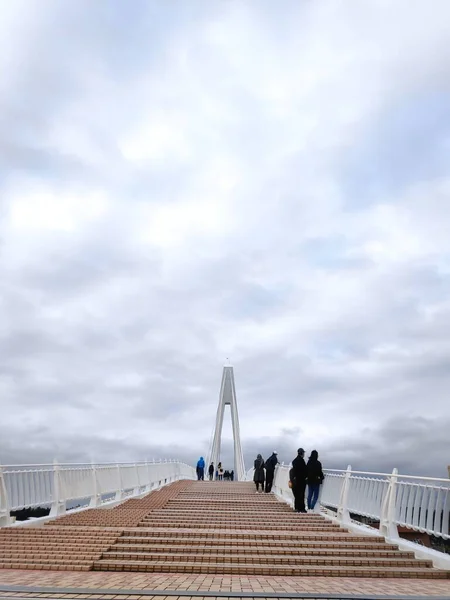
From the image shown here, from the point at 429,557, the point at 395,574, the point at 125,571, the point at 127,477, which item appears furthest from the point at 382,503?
the point at 127,477

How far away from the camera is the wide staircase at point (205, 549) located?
25.4 feet

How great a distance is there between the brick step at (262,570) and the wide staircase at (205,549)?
1cm

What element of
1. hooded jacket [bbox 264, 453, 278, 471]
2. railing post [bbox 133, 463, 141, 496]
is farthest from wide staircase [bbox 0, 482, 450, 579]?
hooded jacket [bbox 264, 453, 278, 471]

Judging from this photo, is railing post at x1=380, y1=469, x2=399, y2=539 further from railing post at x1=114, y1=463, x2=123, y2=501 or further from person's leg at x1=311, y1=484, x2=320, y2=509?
railing post at x1=114, y1=463, x2=123, y2=501

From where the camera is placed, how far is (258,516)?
44.0 ft

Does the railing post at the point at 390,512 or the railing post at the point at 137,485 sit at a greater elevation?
the railing post at the point at 390,512

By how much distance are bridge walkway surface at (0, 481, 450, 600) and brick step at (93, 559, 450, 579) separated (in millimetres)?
12

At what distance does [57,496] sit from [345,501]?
5.62 meters

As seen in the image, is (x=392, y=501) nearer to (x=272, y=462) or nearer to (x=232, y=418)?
(x=272, y=462)

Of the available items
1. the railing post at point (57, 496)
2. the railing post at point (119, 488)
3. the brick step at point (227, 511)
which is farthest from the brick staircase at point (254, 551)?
the railing post at point (119, 488)

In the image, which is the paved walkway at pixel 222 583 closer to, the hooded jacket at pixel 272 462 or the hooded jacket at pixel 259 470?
the hooded jacket at pixel 272 462

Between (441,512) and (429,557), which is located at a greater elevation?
(441,512)

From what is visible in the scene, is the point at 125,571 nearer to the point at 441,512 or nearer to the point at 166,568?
the point at 166,568

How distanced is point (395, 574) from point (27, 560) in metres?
4.58
